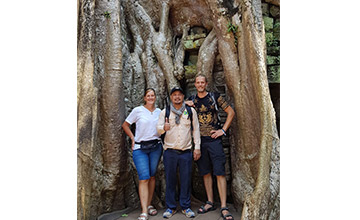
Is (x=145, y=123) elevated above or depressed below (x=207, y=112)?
below

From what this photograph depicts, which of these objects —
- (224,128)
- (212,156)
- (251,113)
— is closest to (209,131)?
(224,128)

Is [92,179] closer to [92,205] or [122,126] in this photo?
[92,205]

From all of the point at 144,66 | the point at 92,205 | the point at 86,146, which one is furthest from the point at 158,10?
the point at 92,205

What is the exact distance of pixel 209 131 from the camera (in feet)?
12.5

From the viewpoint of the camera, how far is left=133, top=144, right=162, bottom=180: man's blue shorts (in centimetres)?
366

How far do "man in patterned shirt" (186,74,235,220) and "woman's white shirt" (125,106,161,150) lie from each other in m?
0.51

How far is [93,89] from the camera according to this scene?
390 centimetres

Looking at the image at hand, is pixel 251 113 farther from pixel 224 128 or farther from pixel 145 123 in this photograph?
pixel 145 123

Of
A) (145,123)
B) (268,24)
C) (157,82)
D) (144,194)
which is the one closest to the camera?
(144,194)

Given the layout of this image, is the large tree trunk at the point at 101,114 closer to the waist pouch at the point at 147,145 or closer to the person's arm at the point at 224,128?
the waist pouch at the point at 147,145

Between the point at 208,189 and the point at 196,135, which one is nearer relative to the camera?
the point at 196,135

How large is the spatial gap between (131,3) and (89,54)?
1.49 m

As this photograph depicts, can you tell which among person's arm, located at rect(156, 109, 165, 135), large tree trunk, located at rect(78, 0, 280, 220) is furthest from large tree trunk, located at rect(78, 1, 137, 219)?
person's arm, located at rect(156, 109, 165, 135)

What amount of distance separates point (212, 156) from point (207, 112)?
0.58 metres
